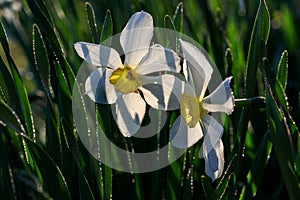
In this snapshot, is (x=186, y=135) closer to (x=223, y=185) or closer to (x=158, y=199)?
(x=223, y=185)

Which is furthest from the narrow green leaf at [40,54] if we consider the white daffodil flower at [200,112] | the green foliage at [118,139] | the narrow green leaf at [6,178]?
the white daffodil flower at [200,112]

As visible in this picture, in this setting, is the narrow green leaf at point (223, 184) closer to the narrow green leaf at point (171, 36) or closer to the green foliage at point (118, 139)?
the green foliage at point (118, 139)

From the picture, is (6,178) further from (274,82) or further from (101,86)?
(274,82)

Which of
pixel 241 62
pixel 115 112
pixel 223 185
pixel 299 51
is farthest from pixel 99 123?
pixel 299 51

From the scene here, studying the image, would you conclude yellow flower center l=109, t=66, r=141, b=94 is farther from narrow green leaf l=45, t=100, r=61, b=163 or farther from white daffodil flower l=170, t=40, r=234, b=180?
narrow green leaf l=45, t=100, r=61, b=163

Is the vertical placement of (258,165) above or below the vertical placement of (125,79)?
below

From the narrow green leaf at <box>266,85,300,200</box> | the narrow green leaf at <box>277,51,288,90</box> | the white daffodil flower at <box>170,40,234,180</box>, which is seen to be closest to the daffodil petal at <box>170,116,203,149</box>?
the white daffodil flower at <box>170,40,234,180</box>

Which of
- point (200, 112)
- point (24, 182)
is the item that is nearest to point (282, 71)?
point (200, 112)
